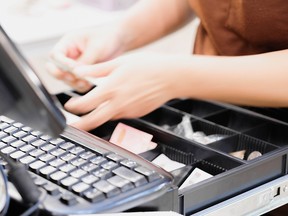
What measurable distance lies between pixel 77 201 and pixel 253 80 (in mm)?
306

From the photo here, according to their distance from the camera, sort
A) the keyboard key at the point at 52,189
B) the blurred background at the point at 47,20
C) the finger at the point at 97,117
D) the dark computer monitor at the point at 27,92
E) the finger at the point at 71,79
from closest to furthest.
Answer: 1. the dark computer monitor at the point at 27,92
2. the keyboard key at the point at 52,189
3. the finger at the point at 97,117
4. the finger at the point at 71,79
5. the blurred background at the point at 47,20

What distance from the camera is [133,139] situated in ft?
2.41

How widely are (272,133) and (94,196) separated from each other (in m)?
0.34

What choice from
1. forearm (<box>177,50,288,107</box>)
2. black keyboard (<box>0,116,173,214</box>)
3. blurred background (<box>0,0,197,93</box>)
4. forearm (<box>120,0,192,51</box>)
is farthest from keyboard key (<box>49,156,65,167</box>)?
blurred background (<box>0,0,197,93</box>)

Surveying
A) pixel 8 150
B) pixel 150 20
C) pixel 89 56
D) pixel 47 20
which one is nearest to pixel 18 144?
pixel 8 150

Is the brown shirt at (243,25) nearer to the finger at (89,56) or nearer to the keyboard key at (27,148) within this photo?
the finger at (89,56)

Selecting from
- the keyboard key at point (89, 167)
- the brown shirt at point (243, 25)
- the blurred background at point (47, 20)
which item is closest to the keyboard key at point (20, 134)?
the keyboard key at point (89, 167)

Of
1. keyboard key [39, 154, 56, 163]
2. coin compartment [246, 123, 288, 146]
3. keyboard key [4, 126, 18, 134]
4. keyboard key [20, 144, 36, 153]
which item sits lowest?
coin compartment [246, 123, 288, 146]

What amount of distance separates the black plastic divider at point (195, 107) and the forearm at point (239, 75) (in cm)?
13

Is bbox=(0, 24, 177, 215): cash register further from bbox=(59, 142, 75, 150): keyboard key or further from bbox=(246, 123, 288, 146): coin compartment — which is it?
bbox=(246, 123, 288, 146): coin compartment

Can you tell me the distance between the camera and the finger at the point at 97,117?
0.73m

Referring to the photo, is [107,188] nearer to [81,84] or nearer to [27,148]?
[27,148]

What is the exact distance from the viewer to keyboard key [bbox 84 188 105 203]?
519mm

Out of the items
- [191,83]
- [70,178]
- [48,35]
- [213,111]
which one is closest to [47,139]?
[70,178]
